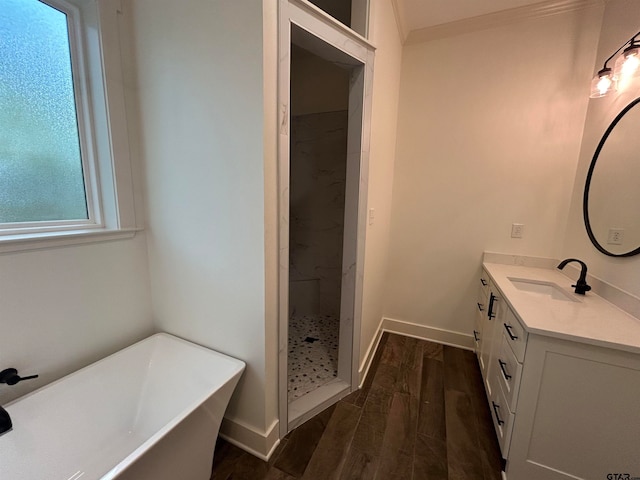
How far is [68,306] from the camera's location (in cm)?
124

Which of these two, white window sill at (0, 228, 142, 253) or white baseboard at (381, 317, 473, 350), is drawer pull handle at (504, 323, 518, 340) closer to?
white baseboard at (381, 317, 473, 350)

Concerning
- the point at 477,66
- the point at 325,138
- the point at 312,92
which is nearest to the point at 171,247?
the point at 325,138

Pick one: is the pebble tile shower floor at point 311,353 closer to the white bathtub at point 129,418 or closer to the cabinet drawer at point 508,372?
the white bathtub at point 129,418

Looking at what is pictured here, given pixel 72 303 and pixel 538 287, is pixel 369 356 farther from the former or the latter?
pixel 72 303

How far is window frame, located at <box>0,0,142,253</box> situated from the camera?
126 cm

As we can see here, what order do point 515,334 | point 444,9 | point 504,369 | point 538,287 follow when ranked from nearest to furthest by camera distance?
point 515,334
point 504,369
point 538,287
point 444,9

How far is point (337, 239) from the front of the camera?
9.37 ft

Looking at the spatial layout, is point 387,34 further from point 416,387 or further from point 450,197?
point 416,387

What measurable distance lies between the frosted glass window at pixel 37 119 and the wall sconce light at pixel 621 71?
2.98 meters

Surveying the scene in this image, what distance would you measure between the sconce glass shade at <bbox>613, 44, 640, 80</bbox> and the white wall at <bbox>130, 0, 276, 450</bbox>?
1.97 metres

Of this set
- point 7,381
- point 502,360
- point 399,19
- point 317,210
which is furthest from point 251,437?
point 399,19

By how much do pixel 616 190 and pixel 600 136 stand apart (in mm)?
439

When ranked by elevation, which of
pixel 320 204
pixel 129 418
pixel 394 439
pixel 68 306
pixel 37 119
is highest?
pixel 37 119

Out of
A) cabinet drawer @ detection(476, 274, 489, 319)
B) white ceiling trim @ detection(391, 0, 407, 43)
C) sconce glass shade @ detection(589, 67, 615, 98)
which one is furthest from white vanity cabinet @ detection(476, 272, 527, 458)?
white ceiling trim @ detection(391, 0, 407, 43)
